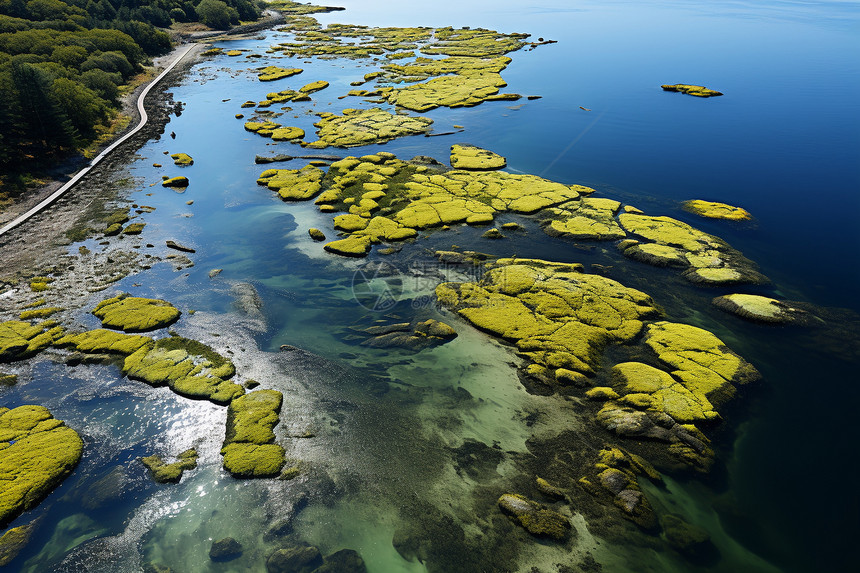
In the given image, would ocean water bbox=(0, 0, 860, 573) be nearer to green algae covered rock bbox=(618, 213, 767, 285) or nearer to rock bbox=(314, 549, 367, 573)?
rock bbox=(314, 549, 367, 573)

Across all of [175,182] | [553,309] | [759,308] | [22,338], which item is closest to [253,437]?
[22,338]

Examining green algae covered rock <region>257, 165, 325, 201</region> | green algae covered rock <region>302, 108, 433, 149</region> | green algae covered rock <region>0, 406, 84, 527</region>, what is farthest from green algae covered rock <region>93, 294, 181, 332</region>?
green algae covered rock <region>302, 108, 433, 149</region>

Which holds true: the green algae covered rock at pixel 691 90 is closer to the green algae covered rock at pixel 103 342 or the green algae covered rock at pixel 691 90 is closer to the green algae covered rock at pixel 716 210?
the green algae covered rock at pixel 716 210

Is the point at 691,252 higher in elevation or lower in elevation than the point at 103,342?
higher

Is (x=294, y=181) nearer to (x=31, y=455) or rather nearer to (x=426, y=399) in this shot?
(x=426, y=399)

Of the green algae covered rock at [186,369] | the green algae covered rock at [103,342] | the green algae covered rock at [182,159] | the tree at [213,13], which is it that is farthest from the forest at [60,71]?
the green algae covered rock at [186,369]

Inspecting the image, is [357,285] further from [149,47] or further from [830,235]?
[149,47]
